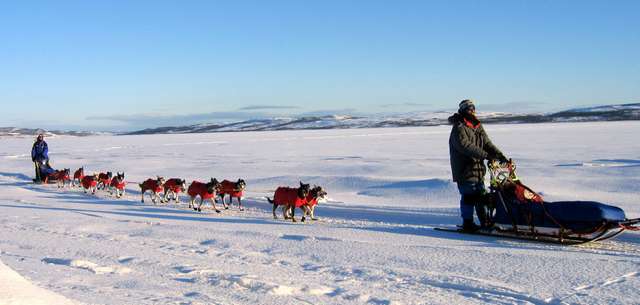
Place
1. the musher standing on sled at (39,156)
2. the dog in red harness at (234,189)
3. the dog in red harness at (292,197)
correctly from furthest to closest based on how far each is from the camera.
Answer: the musher standing on sled at (39,156), the dog in red harness at (234,189), the dog in red harness at (292,197)

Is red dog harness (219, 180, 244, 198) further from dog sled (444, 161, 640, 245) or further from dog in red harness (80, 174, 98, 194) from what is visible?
dog in red harness (80, 174, 98, 194)

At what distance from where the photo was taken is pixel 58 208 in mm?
9188

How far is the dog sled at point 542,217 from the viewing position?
203 inches

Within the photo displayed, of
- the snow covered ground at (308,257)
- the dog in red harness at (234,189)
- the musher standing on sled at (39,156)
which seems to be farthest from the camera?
the musher standing on sled at (39,156)

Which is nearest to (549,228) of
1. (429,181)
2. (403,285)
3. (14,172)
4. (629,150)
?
(403,285)

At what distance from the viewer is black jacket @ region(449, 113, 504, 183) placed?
19.3ft

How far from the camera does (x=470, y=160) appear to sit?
6059 mm

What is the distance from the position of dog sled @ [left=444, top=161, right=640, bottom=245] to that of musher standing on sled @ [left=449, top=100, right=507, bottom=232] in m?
0.08

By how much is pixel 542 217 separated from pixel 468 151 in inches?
36.6

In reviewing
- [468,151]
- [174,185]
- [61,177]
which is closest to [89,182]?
[61,177]

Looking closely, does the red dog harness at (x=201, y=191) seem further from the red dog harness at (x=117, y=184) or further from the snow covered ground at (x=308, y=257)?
the red dog harness at (x=117, y=184)

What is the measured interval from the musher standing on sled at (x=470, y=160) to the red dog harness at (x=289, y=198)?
2.20 meters

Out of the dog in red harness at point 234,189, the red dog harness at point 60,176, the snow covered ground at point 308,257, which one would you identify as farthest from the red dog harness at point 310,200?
the red dog harness at point 60,176

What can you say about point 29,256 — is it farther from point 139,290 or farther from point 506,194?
point 506,194
